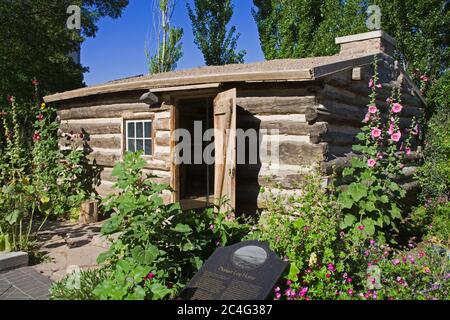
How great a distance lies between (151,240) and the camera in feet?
12.1

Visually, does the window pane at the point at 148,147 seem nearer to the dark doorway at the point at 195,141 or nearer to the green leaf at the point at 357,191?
the dark doorway at the point at 195,141

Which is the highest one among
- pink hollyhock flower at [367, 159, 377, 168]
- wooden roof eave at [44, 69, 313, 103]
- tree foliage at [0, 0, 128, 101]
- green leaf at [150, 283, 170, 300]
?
tree foliage at [0, 0, 128, 101]

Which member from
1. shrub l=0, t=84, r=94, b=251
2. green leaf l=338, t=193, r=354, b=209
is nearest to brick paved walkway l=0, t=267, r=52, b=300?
shrub l=0, t=84, r=94, b=251

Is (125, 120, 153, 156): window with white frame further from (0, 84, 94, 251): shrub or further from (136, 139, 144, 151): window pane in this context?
(0, 84, 94, 251): shrub

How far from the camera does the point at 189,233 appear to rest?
3789 millimetres

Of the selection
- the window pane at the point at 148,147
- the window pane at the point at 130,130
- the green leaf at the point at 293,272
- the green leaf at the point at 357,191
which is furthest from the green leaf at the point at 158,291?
the window pane at the point at 130,130

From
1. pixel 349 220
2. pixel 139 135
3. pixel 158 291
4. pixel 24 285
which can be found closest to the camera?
pixel 158 291

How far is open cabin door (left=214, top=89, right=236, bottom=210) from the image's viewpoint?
18.0ft

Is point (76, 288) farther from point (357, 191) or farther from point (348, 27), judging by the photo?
point (348, 27)

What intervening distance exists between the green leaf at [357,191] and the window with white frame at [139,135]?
403 centimetres

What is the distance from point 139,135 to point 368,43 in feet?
16.6

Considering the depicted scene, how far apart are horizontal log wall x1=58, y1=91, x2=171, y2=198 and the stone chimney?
407cm

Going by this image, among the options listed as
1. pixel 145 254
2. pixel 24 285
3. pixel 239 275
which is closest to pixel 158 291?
pixel 145 254

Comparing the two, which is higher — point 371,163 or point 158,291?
point 371,163
